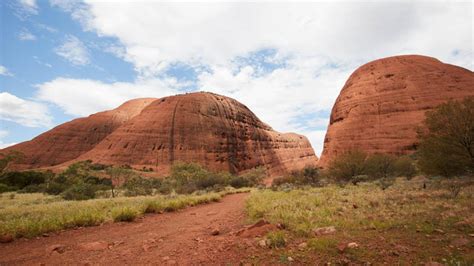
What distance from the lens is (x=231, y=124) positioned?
241ft

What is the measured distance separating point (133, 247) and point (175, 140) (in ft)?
192

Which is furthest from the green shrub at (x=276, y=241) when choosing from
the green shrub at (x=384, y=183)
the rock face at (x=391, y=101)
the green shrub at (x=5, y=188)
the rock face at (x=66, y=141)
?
the rock face at (x=66, y=141)

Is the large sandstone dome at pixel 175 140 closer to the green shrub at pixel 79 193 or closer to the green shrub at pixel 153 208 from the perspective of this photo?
the green shrub at pixel 79 193

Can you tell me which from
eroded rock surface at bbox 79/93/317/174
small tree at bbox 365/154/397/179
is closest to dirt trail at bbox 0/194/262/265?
small tree at bbox 365/154/397/179

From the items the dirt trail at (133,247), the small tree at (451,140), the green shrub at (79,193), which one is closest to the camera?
the dirt trail at (133,247)

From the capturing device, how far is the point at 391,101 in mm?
48281

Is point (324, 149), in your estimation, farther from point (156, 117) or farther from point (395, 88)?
point (156, 117)

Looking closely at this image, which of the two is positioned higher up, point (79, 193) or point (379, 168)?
point (79, 193)

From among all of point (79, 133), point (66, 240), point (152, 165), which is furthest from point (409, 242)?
point (79, 133)

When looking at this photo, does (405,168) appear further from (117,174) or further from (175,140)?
(175,140)

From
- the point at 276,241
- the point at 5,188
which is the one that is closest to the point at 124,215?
the point at 276,241

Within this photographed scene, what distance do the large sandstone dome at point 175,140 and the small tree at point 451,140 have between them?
158 ft

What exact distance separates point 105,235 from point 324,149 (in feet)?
177

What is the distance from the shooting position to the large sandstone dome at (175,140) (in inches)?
2404
